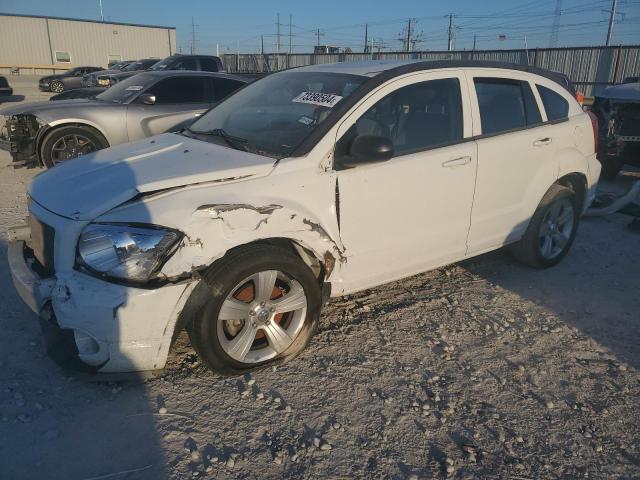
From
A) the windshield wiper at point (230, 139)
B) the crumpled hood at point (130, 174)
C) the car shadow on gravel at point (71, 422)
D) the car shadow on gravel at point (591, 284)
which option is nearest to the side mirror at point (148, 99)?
the windshield wiper at point (230, 139)

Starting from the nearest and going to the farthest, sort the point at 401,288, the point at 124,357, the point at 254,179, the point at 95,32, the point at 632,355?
1. the point at 124,357
2. the point at 254,179
3. the point at 632,355
4. the point at 401,288
5. the point at 95,32

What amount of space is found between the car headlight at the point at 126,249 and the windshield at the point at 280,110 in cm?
92

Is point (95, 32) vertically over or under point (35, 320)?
over

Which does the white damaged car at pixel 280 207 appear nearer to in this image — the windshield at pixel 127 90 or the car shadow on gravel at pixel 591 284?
the car shadow on gravel at pixel 591 284

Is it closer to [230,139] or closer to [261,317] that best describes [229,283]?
[261,317]

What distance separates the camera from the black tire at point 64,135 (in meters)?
7.62

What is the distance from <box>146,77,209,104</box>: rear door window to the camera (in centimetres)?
807

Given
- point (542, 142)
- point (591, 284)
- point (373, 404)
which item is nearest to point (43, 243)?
point (373, 404)

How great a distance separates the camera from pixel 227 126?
3779 mm

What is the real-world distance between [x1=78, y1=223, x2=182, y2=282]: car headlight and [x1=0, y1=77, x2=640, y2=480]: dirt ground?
2.52ft

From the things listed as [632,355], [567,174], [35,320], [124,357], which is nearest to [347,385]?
[124,357]

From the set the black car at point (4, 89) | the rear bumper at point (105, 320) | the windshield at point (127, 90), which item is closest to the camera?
the rear bumper at point (105, 320)

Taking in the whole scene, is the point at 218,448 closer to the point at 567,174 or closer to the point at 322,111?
the point at 322,111

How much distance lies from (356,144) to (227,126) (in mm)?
1156
